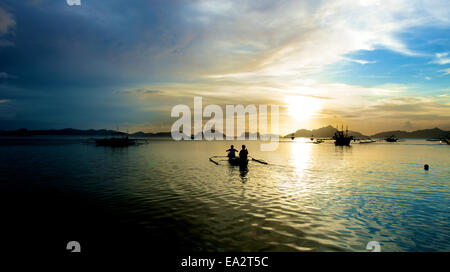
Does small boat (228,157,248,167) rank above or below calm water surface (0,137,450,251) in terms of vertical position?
above

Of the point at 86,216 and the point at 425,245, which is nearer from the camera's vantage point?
the point at 425,245

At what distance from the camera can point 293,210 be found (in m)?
15.9

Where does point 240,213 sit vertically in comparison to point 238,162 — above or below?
below

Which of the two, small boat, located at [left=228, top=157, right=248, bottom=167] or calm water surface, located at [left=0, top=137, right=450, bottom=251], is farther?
small boat, located at [left=228, top=157, right=248, bottom=167]

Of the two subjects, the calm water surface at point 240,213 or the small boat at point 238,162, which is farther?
the small boat at point 238,162

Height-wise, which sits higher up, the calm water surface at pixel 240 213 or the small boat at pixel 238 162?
the small boat at pixel 238 162

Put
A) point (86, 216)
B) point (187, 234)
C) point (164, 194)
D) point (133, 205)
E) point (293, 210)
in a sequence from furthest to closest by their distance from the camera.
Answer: point (164, 194) < point (133, 205) < point (293, 210) < point (86, 216) < point (187, 234)

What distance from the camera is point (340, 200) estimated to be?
61.7ft

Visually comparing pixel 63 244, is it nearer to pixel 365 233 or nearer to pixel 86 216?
pixel 86 216

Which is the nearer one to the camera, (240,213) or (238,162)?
(240,213)

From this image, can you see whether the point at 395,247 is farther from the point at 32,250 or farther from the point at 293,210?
the point at 32,250

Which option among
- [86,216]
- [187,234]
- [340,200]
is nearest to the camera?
[187,234]

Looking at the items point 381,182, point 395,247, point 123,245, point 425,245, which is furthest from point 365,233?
point 381,182
